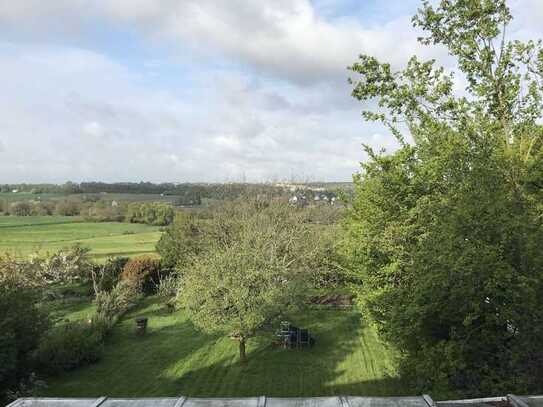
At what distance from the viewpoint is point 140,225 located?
5631 cm

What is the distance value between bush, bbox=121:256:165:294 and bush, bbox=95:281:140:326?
319 centimetres

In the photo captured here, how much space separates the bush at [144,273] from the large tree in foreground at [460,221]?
16.6m

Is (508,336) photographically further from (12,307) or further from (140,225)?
(140,225)

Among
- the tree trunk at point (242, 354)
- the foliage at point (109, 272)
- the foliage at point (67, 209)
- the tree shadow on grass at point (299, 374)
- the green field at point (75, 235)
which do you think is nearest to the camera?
the tree shadow on grass at point (299, 374)

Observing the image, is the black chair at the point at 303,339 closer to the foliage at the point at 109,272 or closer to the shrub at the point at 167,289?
the shrub at the point at 167,289

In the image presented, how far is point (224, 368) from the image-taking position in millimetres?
16094

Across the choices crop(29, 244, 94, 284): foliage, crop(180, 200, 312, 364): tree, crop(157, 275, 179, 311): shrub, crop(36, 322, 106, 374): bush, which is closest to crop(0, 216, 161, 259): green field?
crop(29, 244, 94, 284): foliage

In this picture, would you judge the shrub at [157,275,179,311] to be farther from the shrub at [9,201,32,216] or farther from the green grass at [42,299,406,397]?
the shrub at [9,201,32,216]

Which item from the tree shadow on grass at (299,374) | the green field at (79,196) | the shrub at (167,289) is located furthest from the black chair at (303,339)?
the green field at (79,196)

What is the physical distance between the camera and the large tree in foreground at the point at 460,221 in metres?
9.61

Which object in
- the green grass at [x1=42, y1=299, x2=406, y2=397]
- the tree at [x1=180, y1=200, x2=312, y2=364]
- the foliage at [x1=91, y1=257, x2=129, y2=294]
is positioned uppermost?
the tree at [x1=180, y1=200, x2=312, y2=364]

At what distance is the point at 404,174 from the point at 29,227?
4672cm

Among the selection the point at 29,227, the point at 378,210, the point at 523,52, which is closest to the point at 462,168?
the point at 378,210

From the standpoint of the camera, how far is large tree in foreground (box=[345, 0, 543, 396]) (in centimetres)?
961
